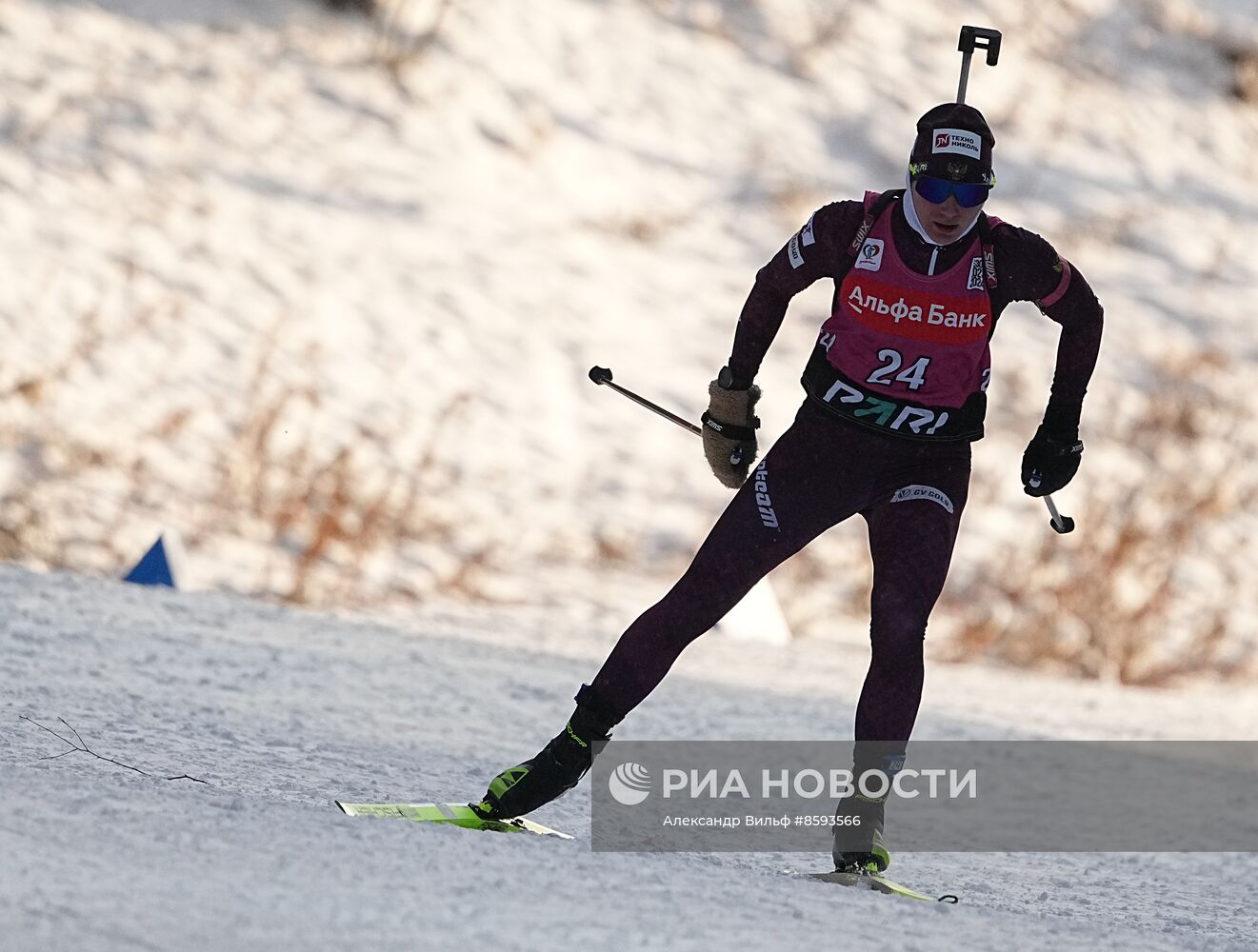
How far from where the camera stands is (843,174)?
1113 centimetres

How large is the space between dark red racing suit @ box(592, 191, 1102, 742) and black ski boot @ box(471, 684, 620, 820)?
0.16 ft

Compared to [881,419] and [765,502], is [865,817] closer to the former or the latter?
[765,502]

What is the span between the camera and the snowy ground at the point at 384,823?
2500mm

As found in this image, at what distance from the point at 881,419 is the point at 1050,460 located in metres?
0.47

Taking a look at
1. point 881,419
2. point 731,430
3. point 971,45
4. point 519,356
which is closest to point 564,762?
point 731,430

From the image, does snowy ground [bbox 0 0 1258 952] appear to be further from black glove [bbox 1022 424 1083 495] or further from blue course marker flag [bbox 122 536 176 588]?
black glove [bbox 1022 424 1083 495]

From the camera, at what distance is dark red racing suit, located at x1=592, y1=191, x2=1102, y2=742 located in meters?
3.49

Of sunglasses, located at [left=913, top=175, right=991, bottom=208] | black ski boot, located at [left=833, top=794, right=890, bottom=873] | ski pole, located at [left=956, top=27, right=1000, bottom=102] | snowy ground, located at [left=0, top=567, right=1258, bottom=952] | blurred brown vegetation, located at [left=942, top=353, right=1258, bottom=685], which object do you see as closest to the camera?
snowy ground, located at [left=0, top=567, right=1258, bottom=952]

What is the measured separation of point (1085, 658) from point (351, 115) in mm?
5599

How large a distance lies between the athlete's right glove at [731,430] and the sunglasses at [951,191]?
0.65m

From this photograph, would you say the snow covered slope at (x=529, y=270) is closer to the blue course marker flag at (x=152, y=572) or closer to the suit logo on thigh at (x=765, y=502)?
the blue course marker flag at (x=152, y=572)

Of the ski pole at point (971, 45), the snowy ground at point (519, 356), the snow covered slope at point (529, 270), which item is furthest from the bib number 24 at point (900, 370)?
the snow covered slope at point (529, 270)

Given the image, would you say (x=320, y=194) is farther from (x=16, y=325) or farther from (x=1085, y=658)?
(x=1085, y=658)

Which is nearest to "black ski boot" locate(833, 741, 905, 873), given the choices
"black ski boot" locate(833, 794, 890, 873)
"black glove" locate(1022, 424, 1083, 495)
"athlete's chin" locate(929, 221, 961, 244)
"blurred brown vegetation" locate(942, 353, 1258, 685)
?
"black ski boot" locate(833, 794, 890, 873)
